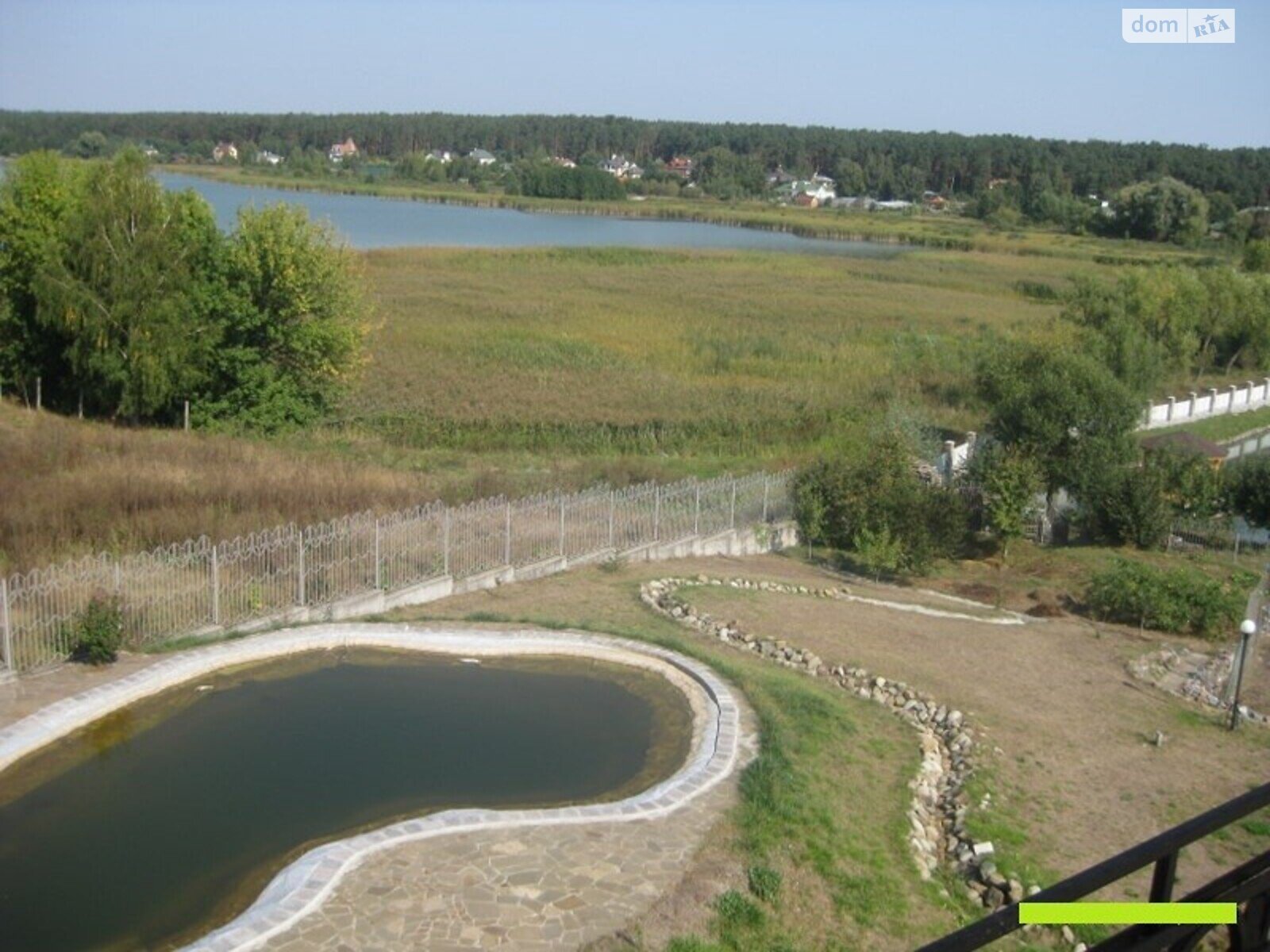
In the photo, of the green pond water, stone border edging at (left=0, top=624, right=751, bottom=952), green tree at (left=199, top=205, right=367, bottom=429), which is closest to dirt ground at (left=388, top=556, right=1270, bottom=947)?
stone border edging at (left=0, top=624, right=751, bottom=952)

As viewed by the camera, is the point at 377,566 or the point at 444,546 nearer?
the point at 377,566

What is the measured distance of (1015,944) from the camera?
9828mm

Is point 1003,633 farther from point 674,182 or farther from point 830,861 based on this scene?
point 674,182

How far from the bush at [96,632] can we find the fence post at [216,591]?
1432 millimetres

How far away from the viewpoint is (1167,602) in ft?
66.9

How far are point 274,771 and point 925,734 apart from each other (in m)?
6.99

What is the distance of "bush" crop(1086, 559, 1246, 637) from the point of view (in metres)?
20.4

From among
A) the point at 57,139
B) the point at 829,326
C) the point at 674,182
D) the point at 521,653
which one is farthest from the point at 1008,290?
the point at 57,139

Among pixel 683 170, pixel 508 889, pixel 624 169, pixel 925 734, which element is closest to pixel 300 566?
Answer: pixel 508 889

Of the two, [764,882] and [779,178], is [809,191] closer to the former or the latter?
[779,178]

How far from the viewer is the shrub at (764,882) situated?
966cm

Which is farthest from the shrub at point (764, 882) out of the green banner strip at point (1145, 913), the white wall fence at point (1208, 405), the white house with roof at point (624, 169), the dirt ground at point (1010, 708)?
the white house with roof at point (624, 169)

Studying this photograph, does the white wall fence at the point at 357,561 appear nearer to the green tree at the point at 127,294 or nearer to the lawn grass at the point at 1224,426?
the green tree at the point at 127,294

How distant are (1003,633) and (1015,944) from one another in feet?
31.1
